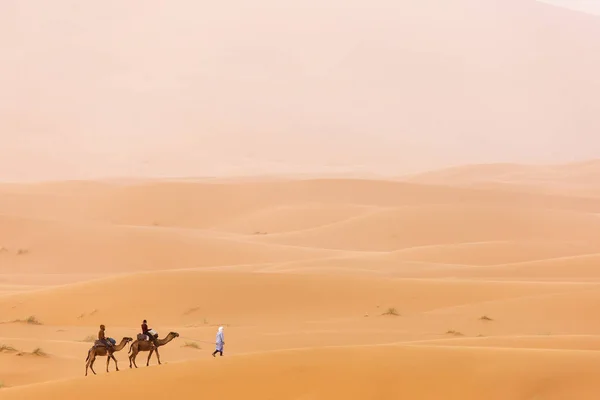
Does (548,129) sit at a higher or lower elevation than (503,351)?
higher

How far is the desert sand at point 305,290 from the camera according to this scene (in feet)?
35.5

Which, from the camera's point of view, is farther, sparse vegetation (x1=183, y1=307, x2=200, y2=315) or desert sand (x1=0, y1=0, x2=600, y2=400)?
sparse vegetation (x1=183, y1=307, x2=200, y2=315)

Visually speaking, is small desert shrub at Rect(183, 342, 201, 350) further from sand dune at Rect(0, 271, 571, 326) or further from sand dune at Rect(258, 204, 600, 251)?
sand dune at Rect(258, 204, 600, 251)

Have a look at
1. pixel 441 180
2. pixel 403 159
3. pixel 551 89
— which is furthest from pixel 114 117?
pixel 551 89

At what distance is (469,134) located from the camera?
92.8 metres

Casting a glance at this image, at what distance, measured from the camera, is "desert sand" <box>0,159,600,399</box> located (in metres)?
10.8

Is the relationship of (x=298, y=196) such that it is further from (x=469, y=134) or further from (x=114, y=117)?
(x=469, y=134)

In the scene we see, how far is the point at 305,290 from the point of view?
2114 centimetres

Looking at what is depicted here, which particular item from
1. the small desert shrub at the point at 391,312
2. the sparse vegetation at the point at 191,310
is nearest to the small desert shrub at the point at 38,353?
the sparse vegetation at the point at 191,310

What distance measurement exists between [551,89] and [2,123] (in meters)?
55.1

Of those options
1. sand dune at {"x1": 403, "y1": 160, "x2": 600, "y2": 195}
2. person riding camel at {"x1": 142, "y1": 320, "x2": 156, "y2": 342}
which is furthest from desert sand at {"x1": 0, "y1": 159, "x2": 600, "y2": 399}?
sand dune at {"x1": 403, "y1": 160, "x2": 600, "y2": 195}

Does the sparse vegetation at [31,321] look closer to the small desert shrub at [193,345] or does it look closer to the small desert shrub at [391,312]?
the small desert shrub at [193,345]

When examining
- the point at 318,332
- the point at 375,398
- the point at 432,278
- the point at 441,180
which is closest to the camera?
the point at 375,398

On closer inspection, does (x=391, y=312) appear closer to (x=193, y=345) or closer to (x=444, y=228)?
(x=193, y=345)
